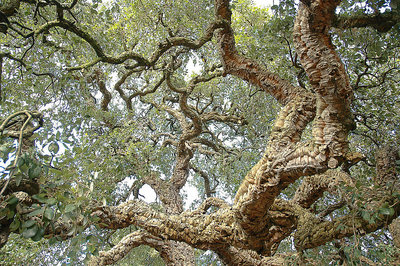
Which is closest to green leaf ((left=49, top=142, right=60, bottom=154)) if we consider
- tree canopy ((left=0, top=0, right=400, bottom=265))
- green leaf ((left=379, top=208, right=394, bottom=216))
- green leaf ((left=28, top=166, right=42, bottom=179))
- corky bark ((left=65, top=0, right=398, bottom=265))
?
tree canopy ((left=0, top=0, right=400, bottom=265))

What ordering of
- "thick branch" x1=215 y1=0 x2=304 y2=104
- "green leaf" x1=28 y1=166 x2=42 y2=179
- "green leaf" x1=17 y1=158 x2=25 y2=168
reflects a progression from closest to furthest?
"green leaf" x1=17 y1=158 x2=25 y2=168, "green leaf" x1=28 y1=166 x2=42 y2=179, "thick branch" x1=215 y1=0 x2=304 y2=104

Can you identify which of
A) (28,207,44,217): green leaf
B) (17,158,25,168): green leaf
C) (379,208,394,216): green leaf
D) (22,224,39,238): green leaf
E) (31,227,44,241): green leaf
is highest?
(17,158,25,168): green leaf

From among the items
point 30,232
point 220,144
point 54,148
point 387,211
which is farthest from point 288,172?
point 220,144

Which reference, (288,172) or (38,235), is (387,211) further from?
(38,235)

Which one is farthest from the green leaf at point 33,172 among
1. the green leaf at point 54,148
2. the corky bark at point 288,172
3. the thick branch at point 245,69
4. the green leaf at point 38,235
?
the thick branch at point 245,69

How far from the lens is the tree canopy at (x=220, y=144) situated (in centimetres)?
237

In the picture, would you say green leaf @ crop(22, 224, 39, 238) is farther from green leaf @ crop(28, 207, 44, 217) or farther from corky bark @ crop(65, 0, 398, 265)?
corky bark @ crop(65, 0, 398, 265)

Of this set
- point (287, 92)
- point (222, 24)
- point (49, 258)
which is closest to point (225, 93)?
point (222, 24)

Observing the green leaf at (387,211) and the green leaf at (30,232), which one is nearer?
the green leaf at (30,232)

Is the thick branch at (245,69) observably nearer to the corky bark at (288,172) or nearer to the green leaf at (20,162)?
the corky bark at (288,172)

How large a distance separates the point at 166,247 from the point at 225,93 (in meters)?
5.21

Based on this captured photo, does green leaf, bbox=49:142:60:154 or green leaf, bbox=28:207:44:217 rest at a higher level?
green leaf, bbox=49:142:60:154

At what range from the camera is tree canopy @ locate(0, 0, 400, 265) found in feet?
7.76

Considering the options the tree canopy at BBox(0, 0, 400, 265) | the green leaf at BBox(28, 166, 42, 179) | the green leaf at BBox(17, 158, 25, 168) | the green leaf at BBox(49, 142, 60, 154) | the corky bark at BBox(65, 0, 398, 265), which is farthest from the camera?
the corky bark at BBox(65, 0, 398, 265)
